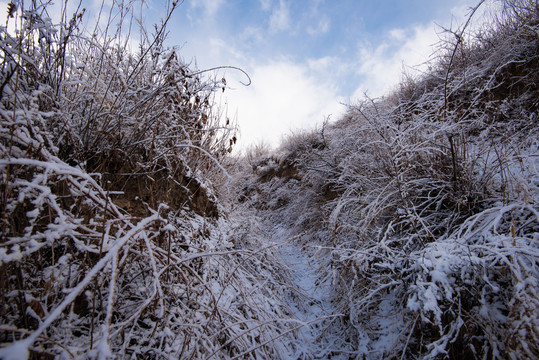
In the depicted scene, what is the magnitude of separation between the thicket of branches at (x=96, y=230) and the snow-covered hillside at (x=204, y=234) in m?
0.01

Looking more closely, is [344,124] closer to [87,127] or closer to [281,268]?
[281,268]

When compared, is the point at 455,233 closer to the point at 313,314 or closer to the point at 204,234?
the point at 313,314

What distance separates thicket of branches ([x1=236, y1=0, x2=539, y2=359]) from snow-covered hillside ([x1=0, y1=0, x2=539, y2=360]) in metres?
0.01

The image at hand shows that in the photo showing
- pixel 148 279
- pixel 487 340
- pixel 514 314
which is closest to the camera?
pixel 514 314

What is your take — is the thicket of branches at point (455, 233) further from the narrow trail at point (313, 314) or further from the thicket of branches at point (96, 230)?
the thicket of branches at point (96, 230)

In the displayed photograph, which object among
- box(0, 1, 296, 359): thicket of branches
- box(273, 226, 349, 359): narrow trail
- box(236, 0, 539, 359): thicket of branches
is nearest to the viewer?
box(0, 1, 296, 359): thicket of branches

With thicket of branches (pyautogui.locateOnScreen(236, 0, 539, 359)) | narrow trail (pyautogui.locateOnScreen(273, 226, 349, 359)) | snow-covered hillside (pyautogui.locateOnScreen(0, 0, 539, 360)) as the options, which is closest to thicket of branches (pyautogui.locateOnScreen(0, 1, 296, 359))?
snow-covered hillside (pyautogui.locateOnScreen(0, 0, 539, 360))

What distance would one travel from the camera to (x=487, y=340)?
96cm

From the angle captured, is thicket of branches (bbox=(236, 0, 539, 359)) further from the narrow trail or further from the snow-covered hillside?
the narrow trail

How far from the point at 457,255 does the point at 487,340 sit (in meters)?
0.34

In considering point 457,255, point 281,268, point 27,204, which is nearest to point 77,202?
point 27,204

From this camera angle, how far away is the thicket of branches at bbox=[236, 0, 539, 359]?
967 mm

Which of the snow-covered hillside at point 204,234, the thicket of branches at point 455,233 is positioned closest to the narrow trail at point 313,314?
the snow-covered hillside at point 204,234

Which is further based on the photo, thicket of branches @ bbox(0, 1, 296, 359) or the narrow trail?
the narrow trail
